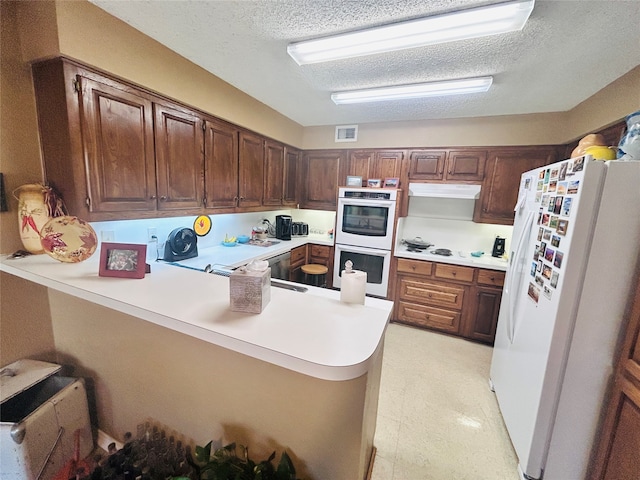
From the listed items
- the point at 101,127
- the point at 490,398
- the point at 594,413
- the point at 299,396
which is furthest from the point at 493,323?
the point at 101,127

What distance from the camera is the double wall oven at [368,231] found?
120 inches

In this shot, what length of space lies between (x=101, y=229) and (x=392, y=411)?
248 cm

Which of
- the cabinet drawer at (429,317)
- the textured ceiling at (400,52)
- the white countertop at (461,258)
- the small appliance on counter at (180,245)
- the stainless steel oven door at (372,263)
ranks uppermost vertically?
the textured ceiling at (400,52)

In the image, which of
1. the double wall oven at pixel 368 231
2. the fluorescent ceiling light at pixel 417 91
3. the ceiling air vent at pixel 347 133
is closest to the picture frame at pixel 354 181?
the double wall oven at pixel 368 231

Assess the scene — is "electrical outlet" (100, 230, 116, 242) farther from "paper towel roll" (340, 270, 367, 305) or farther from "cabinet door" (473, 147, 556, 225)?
"cabinet door" (473, 147, 556, 225)

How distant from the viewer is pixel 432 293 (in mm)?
2973

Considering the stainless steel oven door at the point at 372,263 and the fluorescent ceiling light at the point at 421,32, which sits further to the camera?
the stainless steel oven door at the point at 372,263

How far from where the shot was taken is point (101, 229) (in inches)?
69.4

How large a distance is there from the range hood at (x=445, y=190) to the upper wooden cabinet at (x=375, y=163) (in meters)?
0.31

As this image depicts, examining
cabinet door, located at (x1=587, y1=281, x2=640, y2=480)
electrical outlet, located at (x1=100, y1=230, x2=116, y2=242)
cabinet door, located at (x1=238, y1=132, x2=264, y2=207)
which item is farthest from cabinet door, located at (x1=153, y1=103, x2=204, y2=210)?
cabinet door, located at (x1=587, y1=281, x2=640, y2=480)

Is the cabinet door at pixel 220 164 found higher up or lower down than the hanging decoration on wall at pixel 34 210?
higher up

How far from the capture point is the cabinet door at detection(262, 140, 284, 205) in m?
2.96

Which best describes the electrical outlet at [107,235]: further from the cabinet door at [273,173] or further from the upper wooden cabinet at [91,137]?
the cabinet door at [273,173]

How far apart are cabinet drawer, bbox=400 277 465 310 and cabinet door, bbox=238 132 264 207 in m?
2.02
